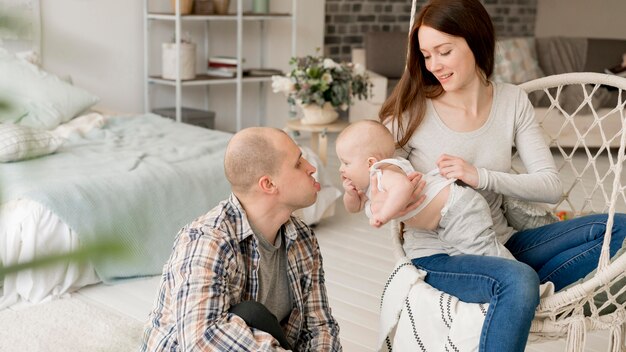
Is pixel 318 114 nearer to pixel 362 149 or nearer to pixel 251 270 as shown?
pixel 362 149

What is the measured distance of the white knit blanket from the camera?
1.81 m

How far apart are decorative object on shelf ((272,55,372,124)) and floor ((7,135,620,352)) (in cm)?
71

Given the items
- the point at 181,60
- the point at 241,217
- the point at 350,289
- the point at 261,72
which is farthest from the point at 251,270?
the point at 261,72

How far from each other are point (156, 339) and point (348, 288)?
168cm

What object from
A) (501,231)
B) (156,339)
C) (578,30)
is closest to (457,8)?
(501,231)

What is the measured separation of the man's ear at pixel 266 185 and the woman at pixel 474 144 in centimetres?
44

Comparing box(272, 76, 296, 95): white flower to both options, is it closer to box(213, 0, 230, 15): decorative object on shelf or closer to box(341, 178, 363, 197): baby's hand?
box(213, 0, 230, 15): decorative object on shelf

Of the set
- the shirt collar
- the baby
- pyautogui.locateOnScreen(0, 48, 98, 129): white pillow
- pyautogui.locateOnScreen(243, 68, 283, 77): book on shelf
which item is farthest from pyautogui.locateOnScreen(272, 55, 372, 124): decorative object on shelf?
the shirt collar

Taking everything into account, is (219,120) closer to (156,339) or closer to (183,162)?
(183,162)

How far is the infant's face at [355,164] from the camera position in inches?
79.0

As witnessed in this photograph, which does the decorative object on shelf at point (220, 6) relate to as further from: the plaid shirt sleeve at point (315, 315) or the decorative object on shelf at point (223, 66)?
the plaid shirt sleeve at point (315, 315)

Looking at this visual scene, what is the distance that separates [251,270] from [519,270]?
634mm

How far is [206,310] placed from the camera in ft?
5.40

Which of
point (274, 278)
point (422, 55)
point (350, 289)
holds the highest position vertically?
point (422, 55)
